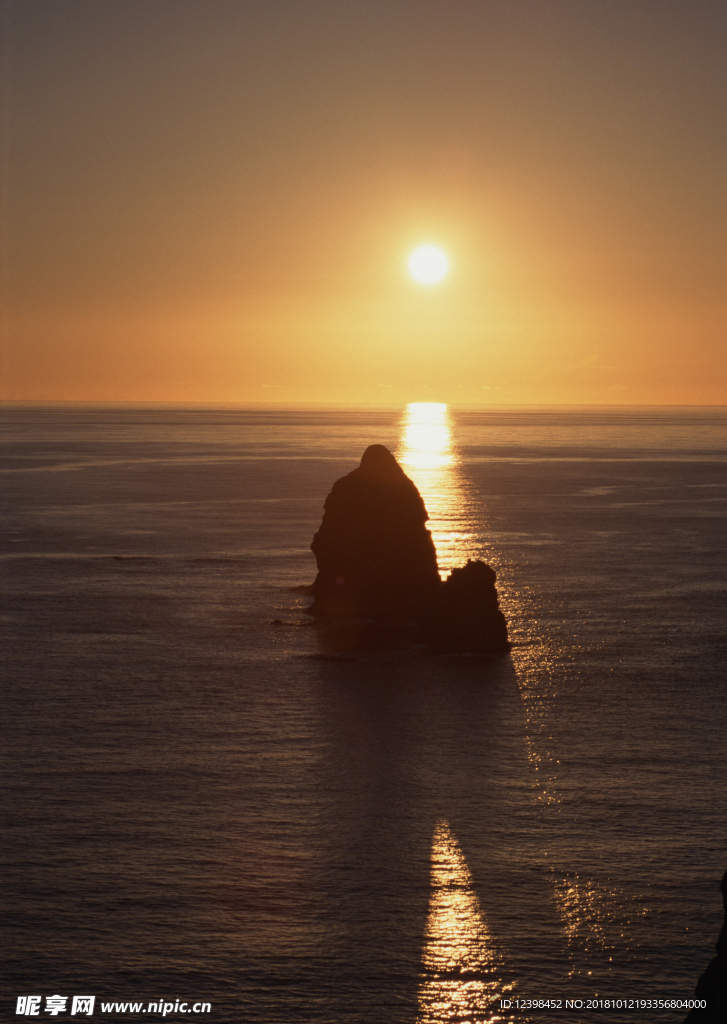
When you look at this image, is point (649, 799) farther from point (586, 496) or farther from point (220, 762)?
point (586, 496)

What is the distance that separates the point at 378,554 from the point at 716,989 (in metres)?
53.4

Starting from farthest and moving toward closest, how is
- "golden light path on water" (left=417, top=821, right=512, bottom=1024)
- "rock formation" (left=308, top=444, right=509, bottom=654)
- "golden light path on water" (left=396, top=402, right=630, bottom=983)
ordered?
"rock formation" (left=308, top=444, right=509, bottom=654), "golden light path on water" (left=396, top=402, right=630, bottom=983), "golden light path on water" (left=417, top=821, right=512, bottom=1024)

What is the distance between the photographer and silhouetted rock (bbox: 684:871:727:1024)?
21422 millimetres

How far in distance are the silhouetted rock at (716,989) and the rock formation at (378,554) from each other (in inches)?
1831

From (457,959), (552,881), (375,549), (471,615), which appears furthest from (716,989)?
(375,549)

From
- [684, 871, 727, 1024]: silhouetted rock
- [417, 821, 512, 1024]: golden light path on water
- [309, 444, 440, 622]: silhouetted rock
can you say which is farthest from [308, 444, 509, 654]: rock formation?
[684, 871, 727, 1024]: silhouetted rock

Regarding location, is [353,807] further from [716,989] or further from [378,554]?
[378,554]

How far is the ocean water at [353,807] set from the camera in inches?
1229

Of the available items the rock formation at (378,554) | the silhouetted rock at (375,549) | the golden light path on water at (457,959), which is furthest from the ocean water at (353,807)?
the silhouetted rock at (375,549)

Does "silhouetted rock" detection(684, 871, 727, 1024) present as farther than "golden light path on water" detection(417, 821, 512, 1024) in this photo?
No

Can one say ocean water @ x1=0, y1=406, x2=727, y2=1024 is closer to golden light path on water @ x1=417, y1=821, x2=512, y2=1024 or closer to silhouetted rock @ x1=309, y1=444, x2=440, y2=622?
golden light path on water @ x1=417, y1=821, x2=512, y2=1024

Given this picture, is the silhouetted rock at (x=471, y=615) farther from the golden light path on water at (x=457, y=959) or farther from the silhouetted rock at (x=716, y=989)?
the silhouetted rock at (x=716, y=989)

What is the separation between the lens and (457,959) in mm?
31625

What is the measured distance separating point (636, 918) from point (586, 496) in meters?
146
